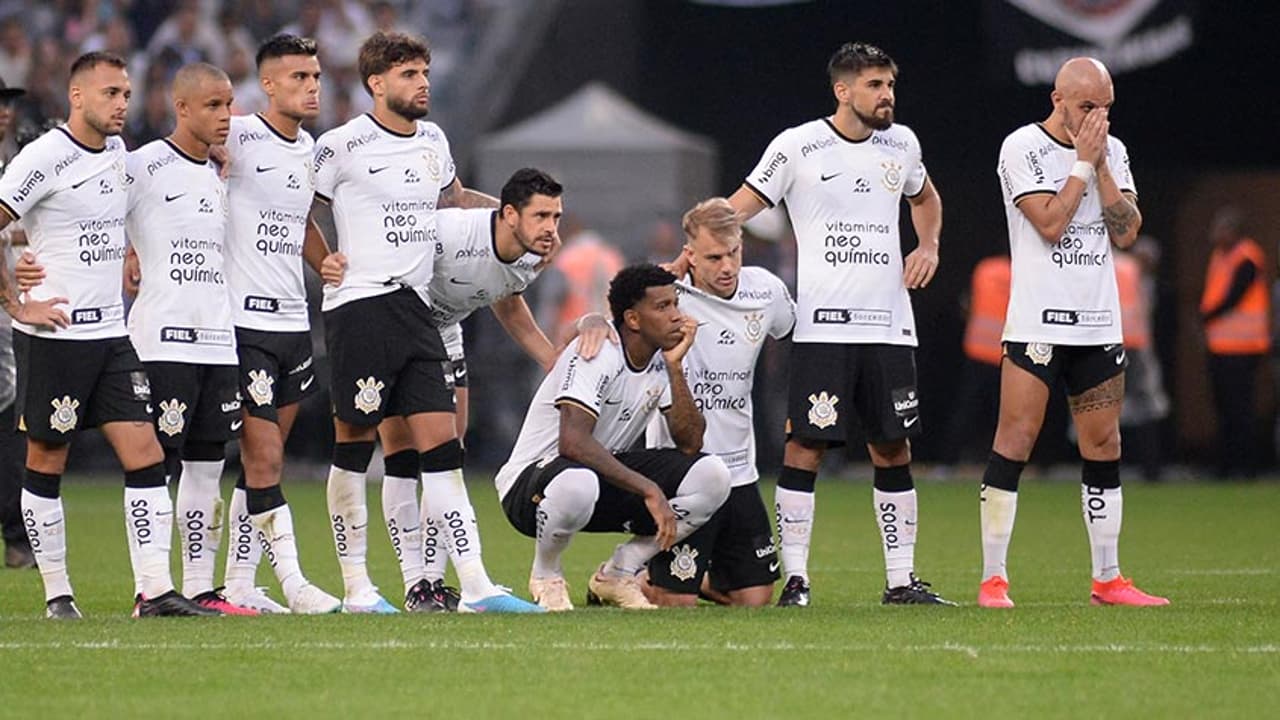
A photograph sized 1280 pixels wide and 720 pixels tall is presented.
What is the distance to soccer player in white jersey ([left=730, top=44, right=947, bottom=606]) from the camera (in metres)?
10.8

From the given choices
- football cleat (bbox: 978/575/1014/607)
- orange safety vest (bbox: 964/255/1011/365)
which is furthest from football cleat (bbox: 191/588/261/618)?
orange safety vest (bbox: 964/255/1011/365)

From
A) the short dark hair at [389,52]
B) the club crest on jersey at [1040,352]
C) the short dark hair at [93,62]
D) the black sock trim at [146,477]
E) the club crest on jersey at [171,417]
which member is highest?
the short dark hair at [389,52]

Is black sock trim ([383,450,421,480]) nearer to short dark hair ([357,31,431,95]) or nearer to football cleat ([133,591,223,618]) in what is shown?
football cleat ([133,591,223,618])

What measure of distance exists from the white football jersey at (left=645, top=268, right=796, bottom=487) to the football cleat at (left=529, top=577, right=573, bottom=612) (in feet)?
2.90

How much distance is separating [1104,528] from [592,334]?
2365mm

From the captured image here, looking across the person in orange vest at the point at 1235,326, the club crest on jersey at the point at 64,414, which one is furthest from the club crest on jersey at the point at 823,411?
the person in orange vest at the point at 1235,326

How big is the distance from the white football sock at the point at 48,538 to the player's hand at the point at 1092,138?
447cm

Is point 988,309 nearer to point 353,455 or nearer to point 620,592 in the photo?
point 620,592

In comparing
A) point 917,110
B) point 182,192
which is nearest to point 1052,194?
point 182,192

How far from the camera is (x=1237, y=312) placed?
20875 mm

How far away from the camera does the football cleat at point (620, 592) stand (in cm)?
1052

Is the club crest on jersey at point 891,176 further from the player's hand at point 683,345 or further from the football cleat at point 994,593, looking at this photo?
the football cleat at point 994,593

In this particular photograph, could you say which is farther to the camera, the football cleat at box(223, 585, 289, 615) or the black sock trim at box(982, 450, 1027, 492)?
the black sock trim at box(982, 450, 1027, 492)

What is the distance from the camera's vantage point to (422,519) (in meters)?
10.7
